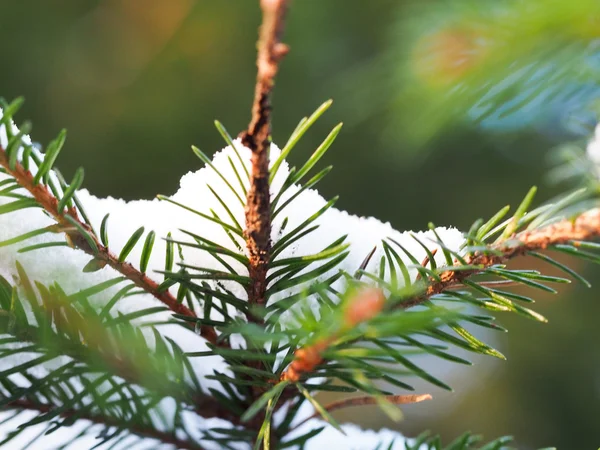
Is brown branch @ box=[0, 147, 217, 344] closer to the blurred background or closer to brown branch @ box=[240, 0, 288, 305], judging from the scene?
brown branch @ box=[240, 0, 288, 305]

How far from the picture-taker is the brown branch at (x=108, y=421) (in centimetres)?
32

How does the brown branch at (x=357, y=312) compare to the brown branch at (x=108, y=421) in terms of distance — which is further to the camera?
the brown branch at (x=108, y=421)

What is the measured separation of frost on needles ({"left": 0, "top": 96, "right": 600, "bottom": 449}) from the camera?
0.25 m

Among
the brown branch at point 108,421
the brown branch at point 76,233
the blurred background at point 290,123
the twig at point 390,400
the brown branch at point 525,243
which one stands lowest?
the twig at point 390,400

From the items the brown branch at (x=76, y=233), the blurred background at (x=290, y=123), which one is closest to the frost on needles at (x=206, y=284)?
the brown branch at (x=76, y=233)

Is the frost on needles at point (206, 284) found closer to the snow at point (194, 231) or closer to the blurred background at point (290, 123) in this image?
the snow at point (194, 231)

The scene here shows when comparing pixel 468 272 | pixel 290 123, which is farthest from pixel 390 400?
pixel 290 123

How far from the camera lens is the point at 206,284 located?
273 millimetres

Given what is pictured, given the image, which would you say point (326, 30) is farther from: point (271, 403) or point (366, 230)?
point (271, 403)

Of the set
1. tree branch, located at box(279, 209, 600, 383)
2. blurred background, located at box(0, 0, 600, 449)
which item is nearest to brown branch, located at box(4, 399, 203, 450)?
tree branch, located at box(279, 209, 600, 383)

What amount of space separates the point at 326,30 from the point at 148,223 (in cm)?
70

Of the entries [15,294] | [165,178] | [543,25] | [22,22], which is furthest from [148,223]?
[22,22]

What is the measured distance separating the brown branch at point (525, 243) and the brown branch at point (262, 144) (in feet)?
0.22

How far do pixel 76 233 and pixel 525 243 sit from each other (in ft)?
0.63
